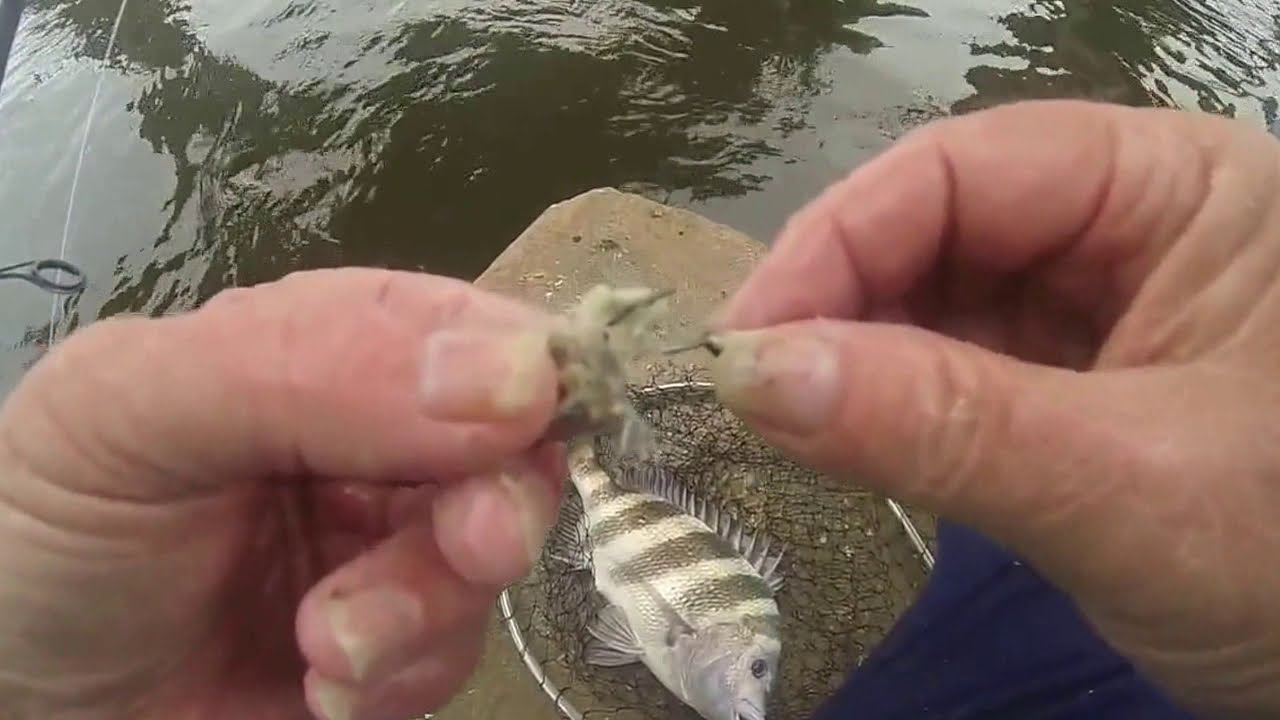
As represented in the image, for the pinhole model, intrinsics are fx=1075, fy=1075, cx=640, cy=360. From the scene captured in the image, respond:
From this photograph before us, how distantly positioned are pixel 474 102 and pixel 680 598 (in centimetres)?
292

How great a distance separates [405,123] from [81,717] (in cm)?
341

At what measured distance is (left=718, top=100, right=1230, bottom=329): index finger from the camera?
1142mm

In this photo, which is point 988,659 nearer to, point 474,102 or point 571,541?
point 571,541

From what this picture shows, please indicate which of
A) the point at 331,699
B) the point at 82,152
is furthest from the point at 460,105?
the point at 331,699

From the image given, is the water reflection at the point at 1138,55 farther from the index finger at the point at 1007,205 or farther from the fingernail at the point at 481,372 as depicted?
the fingernail at the point at 481,372

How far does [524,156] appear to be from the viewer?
4.21m

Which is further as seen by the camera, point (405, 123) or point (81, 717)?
point (405, 123)

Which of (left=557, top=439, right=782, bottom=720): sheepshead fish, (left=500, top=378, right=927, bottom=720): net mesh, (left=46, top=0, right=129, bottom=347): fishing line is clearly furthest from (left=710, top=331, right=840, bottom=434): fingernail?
(left=46, top=0, right=129, bottom=347): fishing line

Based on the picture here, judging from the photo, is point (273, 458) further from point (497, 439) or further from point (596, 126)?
point (596, 126)

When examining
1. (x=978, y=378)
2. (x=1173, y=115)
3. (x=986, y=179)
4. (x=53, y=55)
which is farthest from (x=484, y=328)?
(x=53, y=55)

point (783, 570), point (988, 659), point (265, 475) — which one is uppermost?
point (265, 475)

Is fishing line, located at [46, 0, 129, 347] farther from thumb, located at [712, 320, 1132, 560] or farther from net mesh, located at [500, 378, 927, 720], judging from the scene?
thumb, located at [712, 320, 1132, 560]

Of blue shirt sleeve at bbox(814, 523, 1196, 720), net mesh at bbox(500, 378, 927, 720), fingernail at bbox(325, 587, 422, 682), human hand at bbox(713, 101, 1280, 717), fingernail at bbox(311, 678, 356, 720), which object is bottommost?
net mesh at bbox(500, 378, 927, 720)

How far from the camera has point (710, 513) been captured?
7.02 ft
